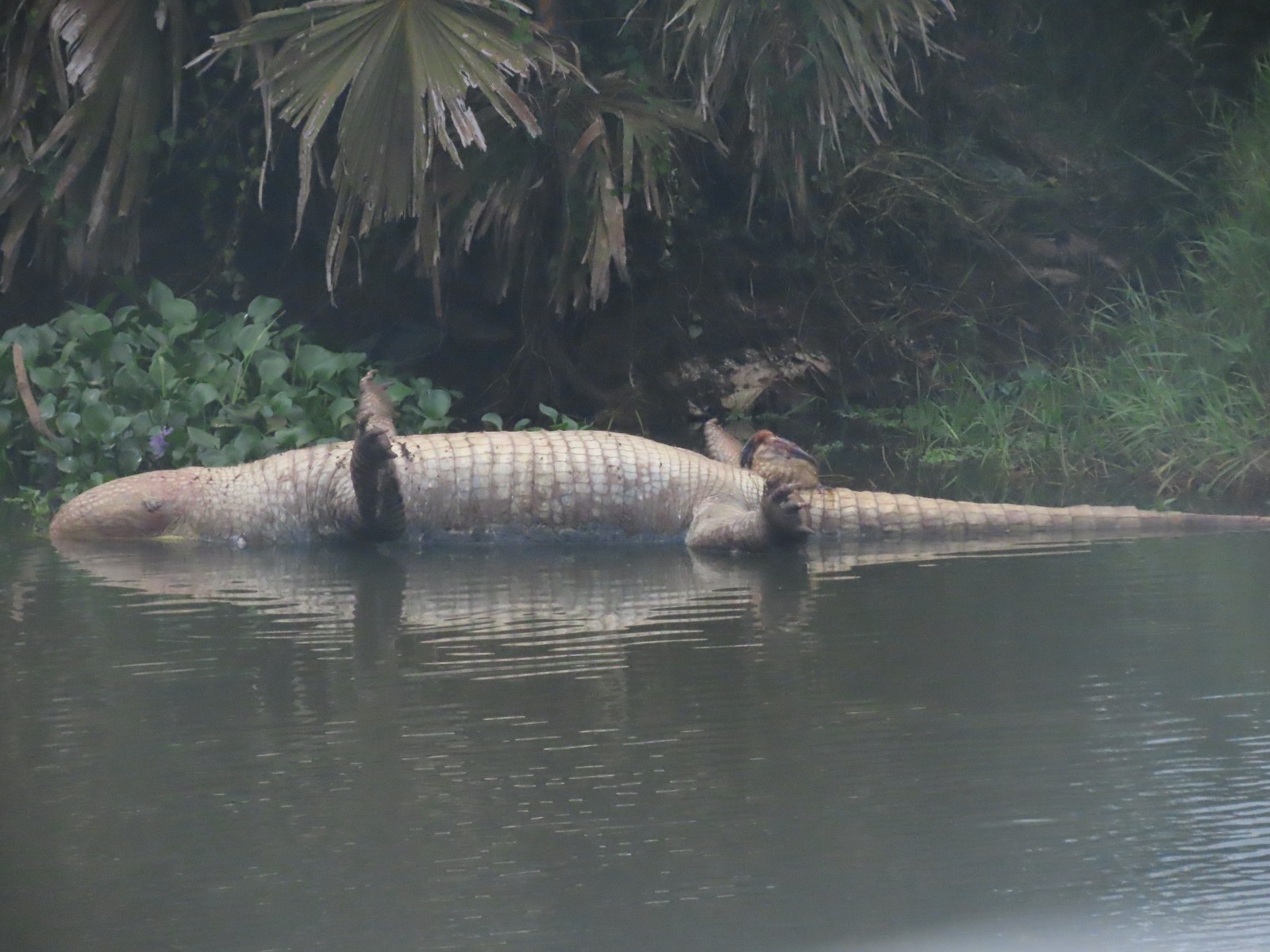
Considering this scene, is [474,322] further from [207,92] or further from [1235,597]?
[1235,597]

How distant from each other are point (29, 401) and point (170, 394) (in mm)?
665

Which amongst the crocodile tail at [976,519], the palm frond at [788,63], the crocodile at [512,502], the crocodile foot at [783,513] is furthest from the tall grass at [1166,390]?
the crocodile foot at [783,513]

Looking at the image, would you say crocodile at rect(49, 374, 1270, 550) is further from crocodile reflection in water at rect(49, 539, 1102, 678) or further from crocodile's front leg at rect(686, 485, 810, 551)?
crocodile reflection in water at rect(49, 539, 1102, 678)

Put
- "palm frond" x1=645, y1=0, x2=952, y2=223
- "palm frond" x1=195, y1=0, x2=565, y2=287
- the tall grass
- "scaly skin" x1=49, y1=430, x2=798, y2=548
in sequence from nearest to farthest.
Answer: "scaly skin" x1=49, y1=430, x2=798, y2=548 < the tall grass < "palm frond" x1=195, y1=0, x2=565, y2=287 < "palm frond" x1=645, y1=0, x2=952, y2=223

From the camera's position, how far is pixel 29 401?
780 centimetres

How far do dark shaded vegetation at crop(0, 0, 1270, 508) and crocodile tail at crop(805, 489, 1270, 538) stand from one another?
215cm

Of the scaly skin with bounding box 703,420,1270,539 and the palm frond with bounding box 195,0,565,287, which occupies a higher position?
the palm frond with bounding box 195,0,565,287

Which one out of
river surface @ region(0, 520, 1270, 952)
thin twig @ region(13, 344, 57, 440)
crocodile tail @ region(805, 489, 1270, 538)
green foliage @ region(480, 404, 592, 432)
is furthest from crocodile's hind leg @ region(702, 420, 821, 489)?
thin twig @ region(13, 344, 57, 440)

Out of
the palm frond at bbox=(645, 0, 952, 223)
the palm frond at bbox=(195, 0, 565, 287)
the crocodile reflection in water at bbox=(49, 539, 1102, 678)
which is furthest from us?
the palm frond at bbox=(645, 0, 952, 223)

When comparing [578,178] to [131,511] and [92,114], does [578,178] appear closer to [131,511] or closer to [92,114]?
[92,114]

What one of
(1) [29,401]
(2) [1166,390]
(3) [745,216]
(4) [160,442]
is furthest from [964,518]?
(1) [29,401]

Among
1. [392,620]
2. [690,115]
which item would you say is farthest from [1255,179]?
[392,620]

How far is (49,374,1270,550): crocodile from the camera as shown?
19.6ft

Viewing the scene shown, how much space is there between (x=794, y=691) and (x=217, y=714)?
1.30m
